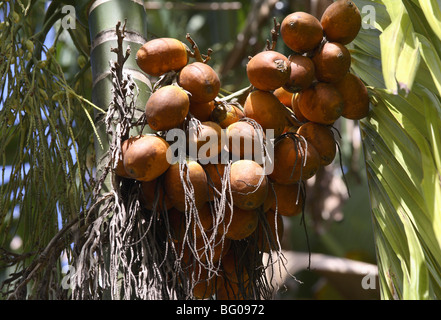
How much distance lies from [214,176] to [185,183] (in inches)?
4.2

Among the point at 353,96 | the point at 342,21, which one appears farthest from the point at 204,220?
the point at 342,21

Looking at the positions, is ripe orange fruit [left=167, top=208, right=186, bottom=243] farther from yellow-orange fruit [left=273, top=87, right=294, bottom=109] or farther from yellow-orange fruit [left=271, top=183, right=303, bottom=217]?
yellow-orange fruit [left=273, top=87, right=294, bottom=109]

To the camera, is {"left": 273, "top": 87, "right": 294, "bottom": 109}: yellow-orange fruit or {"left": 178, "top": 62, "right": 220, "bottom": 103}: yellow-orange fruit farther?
{"left": 273, "top": 87, "right": 294, "bottom": 109}: yellow-orange fruit

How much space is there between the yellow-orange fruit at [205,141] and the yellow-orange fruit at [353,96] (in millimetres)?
370

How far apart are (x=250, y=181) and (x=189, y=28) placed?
5.64m

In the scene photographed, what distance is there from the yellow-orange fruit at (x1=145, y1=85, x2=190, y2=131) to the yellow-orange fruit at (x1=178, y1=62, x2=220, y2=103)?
0.04 metres

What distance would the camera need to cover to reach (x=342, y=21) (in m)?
1.90

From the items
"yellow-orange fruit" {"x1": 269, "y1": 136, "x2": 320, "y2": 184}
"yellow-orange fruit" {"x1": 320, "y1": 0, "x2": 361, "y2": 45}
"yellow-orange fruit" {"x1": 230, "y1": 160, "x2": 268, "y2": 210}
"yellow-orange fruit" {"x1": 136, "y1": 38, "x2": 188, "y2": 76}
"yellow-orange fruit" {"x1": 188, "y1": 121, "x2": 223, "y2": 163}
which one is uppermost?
"yellow-orange fruit" {"x1": 320, "y1": 0, "x2": 361, "y2": 45}

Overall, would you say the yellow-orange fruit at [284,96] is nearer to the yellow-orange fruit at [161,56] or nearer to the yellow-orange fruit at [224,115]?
the yellow-orange fruit at [224,115]

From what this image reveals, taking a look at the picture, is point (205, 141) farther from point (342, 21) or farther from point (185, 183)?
point (342, 21)

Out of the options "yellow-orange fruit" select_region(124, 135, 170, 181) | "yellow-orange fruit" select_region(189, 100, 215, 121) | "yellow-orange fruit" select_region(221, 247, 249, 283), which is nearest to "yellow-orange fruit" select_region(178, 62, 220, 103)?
"yellow-orange fruit" select_region(189, 100, 215, 121)

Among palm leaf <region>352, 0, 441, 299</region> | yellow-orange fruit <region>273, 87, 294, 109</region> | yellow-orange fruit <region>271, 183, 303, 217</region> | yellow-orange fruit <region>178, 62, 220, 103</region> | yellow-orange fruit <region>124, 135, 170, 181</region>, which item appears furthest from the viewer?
yellow-orange fruit <region>273, 87, 294, 109</region>

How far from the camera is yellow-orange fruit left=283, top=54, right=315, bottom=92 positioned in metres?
1.87

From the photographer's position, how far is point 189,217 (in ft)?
5.59
